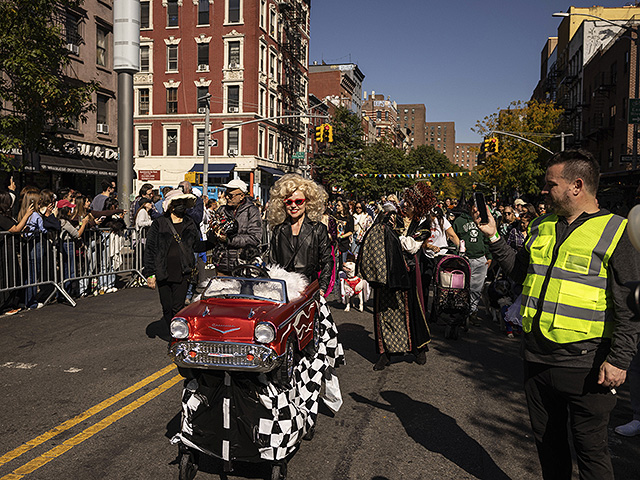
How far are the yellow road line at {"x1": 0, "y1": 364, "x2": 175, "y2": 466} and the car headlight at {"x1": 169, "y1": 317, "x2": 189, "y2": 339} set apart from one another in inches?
64.6

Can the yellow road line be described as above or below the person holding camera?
below

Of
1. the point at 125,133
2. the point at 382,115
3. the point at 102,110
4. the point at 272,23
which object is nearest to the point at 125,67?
the point at 125,133

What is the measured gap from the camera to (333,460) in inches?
162

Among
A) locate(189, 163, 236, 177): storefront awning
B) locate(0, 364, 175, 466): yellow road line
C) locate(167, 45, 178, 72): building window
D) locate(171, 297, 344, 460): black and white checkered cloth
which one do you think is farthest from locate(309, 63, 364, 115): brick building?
locate(171, 297, 344, 460): black and white checkered cloth

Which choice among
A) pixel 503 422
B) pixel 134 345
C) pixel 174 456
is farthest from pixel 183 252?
A: pixel 503 422

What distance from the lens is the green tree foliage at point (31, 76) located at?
12789 millimetres

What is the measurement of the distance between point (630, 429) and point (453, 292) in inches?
142

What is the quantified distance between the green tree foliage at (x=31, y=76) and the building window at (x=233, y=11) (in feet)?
101

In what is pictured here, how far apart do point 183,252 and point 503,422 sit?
3.77 m

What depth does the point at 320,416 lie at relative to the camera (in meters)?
4.99

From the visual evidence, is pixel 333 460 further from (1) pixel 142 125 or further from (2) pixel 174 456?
(1) pixel 142 125

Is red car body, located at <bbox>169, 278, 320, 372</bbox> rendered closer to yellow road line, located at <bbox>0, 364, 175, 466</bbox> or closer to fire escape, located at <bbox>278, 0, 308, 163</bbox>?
yellow road line, located at <bbox>0, 364, 175, 466</bbox>

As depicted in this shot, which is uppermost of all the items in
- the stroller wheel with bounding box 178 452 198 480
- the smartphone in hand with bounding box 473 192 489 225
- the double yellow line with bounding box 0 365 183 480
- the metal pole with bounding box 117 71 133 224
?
the metal pole with bounding box 117 71 133 224

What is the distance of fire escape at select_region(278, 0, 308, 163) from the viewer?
49.9 meters
